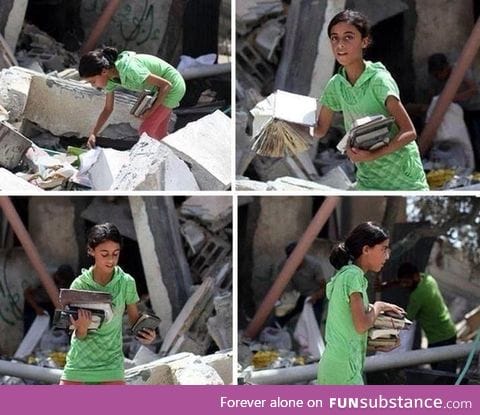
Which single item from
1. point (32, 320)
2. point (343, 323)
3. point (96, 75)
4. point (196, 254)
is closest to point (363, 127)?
point (343, 323)

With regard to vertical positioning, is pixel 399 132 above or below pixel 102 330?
above

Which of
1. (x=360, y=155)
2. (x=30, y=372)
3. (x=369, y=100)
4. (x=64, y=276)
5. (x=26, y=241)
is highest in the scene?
(x=369, y=100)

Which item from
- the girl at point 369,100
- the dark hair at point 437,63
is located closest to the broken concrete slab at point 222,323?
the girl at point 369,100

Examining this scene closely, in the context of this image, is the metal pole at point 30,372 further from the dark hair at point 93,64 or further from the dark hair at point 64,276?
the dark hair at point 93,64

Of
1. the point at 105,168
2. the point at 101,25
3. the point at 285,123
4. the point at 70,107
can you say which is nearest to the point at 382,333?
the point at 285,123

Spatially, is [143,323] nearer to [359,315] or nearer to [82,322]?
[82,322]

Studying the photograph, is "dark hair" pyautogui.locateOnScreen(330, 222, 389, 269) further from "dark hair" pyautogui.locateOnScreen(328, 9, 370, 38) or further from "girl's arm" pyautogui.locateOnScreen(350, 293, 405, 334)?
"dark hair" pyautogui.locateOnScreen(328, 9, 370, 38)

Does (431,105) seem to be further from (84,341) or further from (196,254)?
(84,341)

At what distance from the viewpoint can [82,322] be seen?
5.19m

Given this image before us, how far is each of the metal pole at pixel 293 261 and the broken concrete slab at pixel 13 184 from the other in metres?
1.33

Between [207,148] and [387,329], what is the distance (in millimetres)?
2053

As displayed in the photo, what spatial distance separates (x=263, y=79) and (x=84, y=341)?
3613 mm

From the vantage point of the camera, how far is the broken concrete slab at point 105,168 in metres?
6.61
